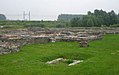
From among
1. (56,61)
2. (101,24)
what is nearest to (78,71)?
(56,61)

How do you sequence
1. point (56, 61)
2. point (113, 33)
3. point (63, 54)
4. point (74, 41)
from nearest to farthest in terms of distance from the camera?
point (56, 61), point (63, 54), point (74, 41), point (113, 33)

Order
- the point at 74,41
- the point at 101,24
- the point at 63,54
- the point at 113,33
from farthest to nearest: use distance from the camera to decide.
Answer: the point at 101,24 < the point at 113,33 < the point at 74,41 < the point at 63,54

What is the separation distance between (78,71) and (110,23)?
7036 centimetres

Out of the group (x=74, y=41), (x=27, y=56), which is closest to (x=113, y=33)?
(x=74, y=41)

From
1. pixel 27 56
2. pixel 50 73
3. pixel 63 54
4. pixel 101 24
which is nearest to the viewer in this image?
pixel 50 73

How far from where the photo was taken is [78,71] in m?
18.8

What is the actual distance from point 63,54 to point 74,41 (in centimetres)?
1434

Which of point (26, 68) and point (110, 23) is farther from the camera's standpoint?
point (110, 23)

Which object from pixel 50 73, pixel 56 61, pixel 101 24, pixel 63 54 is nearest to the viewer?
pixel 50 73

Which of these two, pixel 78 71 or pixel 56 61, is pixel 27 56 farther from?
pixel 78 71

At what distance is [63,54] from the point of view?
88.7ft

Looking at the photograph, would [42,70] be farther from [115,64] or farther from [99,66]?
[115,64]

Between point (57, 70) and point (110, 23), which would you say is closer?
point (57, 70)

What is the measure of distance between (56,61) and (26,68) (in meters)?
4.31
